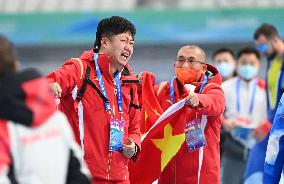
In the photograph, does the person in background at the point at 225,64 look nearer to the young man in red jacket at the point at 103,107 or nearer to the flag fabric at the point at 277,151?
the young man in red jacket at the point at 103,107

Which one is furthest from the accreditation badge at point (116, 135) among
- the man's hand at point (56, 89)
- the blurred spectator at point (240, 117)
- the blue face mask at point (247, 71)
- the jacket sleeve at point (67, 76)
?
the blue face mask at point (247, 71)

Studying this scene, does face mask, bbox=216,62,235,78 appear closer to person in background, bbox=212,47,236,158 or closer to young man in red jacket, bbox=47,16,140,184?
person in background, bbox=212,47,236,158

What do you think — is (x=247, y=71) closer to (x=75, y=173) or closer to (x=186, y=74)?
(x=186, y=74)

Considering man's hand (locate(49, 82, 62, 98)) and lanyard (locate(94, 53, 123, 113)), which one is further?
lanyard (locate(94, 53, 123, 113))

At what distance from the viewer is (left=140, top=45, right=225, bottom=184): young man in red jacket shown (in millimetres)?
7215

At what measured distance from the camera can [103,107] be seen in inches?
249

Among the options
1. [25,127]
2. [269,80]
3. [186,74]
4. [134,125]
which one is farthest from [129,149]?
[269,80]

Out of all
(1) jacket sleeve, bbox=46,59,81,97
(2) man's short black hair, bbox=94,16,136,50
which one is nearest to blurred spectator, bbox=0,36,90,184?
(1) jacket sleeve, bbox=46,59,81,97

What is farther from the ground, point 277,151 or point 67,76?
point 67,76

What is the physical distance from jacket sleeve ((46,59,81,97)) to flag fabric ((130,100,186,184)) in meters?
1.11

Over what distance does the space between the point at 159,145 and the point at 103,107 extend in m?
1.17

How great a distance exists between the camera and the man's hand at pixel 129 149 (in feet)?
20.7

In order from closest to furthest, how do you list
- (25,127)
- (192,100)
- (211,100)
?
(25,127), (192,100), (211,100)

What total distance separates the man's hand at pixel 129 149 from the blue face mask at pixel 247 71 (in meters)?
5.12
